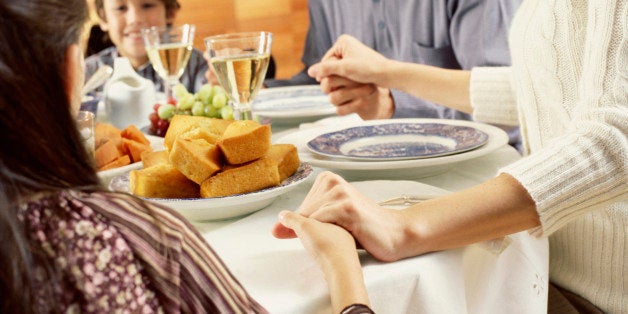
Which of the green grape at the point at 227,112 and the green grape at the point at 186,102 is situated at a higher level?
the green grape at the point at 186,102

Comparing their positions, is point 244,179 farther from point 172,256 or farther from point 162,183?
point 172,256

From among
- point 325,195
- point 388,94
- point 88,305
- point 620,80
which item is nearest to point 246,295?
point 88,305

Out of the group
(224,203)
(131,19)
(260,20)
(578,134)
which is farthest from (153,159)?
(260,20)

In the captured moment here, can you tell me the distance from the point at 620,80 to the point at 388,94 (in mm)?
936

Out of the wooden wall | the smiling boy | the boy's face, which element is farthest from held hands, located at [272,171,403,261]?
the wooden wall

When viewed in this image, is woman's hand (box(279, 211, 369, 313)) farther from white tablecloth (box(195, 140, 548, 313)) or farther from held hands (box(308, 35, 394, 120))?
held hands (box(308, 35, 394, 120))

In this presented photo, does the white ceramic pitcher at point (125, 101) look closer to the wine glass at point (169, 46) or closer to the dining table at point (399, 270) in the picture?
the wine glass at point (169, 46)

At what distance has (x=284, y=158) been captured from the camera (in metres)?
0.98

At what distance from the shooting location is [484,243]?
890 mm

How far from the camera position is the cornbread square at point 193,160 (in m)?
0.90

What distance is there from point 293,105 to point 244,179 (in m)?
0.84

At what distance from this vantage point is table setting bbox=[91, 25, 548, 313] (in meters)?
0.75

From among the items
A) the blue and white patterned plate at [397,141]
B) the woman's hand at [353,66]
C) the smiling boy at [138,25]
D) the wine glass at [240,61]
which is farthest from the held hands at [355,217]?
the smiling boy at [138,25]

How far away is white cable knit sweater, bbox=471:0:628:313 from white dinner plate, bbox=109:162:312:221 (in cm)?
31
